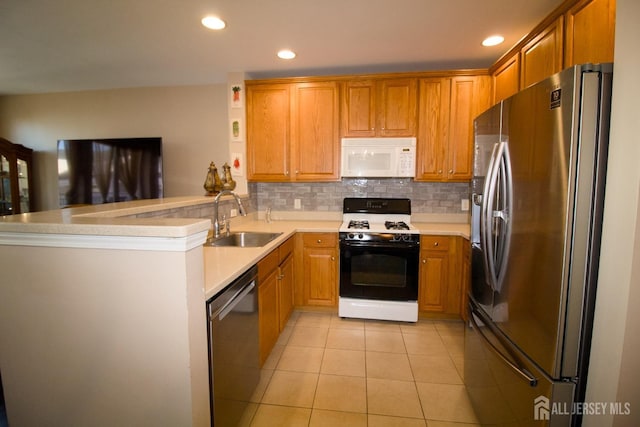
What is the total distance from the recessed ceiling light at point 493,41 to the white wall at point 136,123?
275cm

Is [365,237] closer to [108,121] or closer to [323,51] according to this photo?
[323,51]

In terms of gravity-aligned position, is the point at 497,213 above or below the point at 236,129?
below

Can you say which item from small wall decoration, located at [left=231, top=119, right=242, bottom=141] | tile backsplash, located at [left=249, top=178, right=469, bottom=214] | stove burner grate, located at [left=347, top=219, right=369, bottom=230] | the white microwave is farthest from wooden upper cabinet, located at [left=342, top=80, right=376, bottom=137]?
small wall decoration, located at [left=231, top=119, right=242, bottom=141]

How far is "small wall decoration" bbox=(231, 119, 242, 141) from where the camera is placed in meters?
3.04

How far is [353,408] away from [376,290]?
1130mm

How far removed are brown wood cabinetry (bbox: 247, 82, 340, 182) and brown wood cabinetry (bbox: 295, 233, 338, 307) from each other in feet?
2.17

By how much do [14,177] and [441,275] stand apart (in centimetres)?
532

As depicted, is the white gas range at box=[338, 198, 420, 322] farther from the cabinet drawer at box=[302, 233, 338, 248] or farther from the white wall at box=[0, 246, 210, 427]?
the white wall at box=[0, 246, 210, 427]

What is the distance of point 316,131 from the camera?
2.95 metres

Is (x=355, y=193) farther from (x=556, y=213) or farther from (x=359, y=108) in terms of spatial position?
(x=556, y=213)

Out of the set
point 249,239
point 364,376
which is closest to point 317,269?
point 249,239

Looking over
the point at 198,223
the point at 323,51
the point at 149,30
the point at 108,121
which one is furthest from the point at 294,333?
the point at 108,121

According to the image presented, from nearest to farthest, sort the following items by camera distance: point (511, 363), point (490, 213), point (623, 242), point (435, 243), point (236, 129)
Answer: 1. point (623, 242)
2. point (511, 363)
3. point (490, 213)
4. point (435, 243)
5. point (236, 129)

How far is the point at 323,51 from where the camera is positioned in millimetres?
2521
